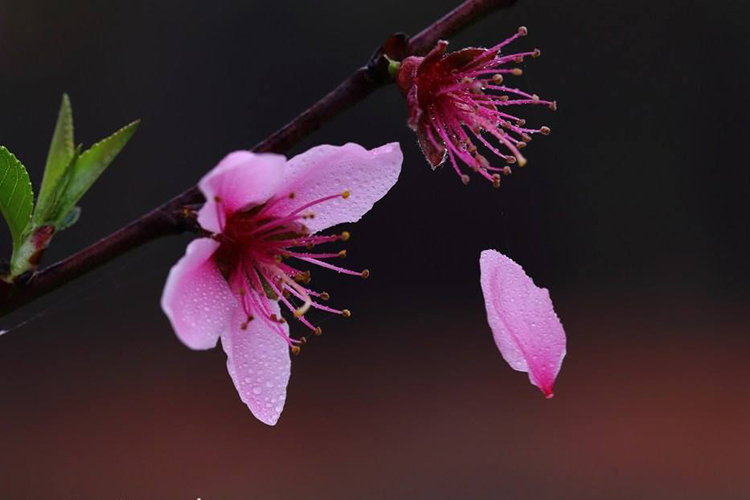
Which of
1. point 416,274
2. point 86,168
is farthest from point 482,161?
point 416,274

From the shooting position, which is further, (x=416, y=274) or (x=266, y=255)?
(x=416, y=274)

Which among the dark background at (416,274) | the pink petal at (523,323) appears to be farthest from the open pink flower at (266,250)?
the dark background at (416,274)

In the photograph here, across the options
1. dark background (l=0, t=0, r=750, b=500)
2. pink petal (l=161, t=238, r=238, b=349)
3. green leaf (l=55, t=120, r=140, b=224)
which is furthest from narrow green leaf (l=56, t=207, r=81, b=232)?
dark background (l=0, t=0, r=750, b=500)

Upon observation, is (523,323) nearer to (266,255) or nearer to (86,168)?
(266,255)

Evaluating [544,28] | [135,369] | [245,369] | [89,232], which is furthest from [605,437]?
[245,369]

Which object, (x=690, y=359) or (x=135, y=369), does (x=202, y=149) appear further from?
(x=690, y=359)

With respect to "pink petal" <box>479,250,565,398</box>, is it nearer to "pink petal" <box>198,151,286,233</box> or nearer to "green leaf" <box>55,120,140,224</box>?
"pink petal" <box>198,151,286,233</box>
